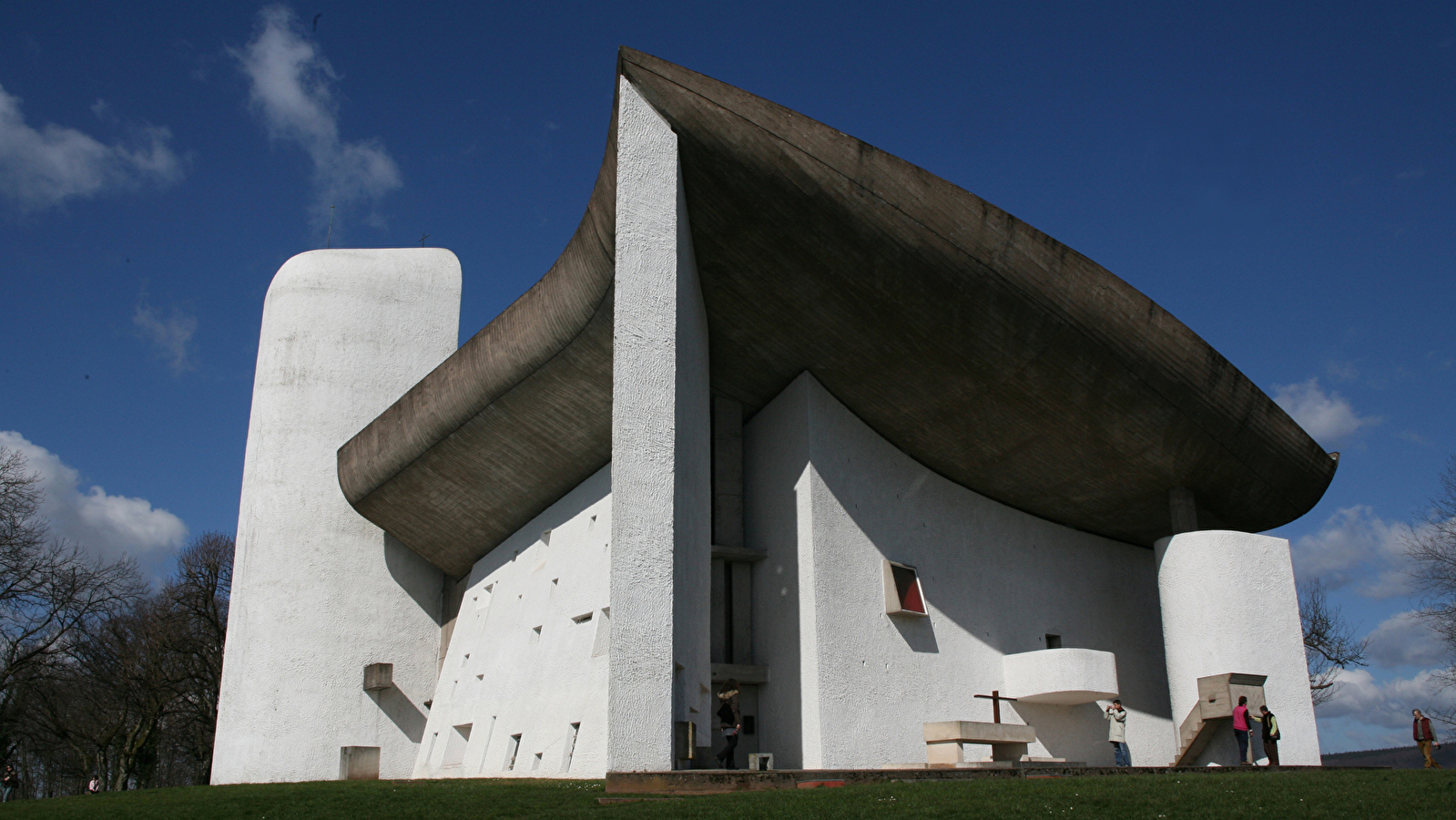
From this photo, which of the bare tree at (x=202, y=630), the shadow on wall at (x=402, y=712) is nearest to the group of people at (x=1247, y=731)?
the shadow on wall at (x=402, y=712)

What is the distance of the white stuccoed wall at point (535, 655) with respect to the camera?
1448 cm

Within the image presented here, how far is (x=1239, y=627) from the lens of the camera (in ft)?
49.8

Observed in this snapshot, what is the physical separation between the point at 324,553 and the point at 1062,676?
1391cm

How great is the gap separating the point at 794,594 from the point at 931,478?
3.50 metres

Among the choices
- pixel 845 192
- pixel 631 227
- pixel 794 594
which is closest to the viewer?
pixel 631 227

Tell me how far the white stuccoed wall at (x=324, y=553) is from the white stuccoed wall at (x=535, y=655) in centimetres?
119

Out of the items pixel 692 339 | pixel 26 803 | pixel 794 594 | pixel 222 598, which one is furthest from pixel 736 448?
pixel 222 598

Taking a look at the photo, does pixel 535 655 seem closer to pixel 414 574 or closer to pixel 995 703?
pixel 414 574

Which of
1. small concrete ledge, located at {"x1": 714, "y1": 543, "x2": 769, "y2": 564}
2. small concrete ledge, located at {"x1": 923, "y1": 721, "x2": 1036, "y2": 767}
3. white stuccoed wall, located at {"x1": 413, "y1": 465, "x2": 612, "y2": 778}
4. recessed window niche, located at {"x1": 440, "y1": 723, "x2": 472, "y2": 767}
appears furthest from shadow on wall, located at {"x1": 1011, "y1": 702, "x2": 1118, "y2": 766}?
recessed window niche, located at {"x1": 440, "y1": 723, "x2": 472, "y2": 767}

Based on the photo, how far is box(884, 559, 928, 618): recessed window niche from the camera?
15.5m

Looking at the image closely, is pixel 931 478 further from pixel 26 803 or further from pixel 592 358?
pixel 26 803

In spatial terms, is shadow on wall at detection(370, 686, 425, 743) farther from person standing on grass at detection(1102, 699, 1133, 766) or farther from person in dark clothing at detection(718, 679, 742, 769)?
person standing on grass at detection(1102, 699, 1133, 766)

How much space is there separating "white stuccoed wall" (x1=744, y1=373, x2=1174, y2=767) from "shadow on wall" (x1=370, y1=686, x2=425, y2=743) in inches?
340

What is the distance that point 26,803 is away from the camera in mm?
13469
